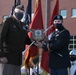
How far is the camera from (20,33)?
5.38m

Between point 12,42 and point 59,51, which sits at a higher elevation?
point 12,42

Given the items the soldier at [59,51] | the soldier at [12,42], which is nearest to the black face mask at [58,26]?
the soldier at [59,51]

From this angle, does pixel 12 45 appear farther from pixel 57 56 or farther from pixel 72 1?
pixel 72 1

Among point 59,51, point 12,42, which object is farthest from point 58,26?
point 12,42

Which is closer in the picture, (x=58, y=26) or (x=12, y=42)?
(x=12, y=42)

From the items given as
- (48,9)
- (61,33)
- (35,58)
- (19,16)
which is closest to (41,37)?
(61,33)

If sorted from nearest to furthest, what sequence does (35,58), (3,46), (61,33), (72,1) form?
(3,46) → (61,33) → (35,58) → (72,1)

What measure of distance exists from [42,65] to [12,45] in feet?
8.75

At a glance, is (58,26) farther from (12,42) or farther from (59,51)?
(12,42)

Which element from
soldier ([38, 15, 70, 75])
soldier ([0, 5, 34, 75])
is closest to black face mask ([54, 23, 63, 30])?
soldier ([38, 15, 70, 75])

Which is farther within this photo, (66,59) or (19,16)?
(66,59)

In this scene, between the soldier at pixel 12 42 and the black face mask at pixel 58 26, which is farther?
the black face mask at pixel 58 26

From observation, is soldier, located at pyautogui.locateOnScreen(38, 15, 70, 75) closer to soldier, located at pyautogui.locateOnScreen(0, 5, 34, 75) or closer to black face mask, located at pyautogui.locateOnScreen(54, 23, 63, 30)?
black face mask, located at pyautogui.locateOnScreen(54, 23, 63, 30)

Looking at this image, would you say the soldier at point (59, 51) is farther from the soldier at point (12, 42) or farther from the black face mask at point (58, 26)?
the soldier at point (12, 42)
